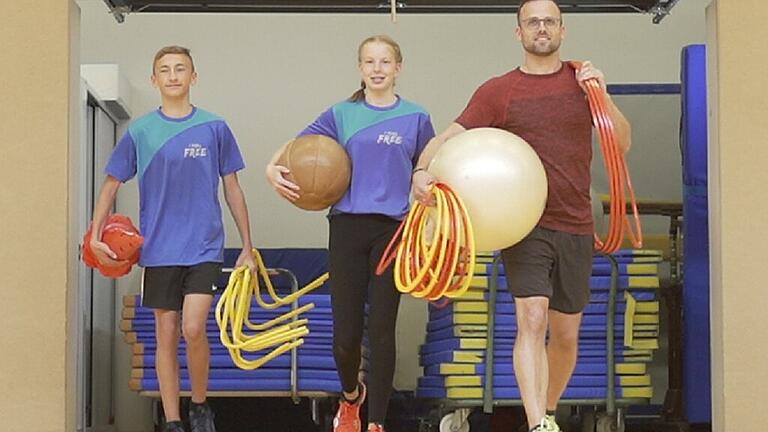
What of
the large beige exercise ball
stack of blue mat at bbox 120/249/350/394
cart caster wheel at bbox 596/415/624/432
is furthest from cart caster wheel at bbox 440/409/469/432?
the large beige exercise ball

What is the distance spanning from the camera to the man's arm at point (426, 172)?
6441mm

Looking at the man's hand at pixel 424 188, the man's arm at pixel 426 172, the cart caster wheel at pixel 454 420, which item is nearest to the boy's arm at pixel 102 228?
the man's arm at pixel 426 172

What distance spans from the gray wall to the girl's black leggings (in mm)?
3423

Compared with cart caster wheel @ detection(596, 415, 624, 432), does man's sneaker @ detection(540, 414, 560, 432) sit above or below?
above

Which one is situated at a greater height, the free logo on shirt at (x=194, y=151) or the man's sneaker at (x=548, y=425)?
the free logo on shirt at (x=194, y=151)

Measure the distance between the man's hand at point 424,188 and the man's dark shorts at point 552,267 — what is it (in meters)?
0.50

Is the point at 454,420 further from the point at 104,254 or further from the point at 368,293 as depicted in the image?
the point at 104,254

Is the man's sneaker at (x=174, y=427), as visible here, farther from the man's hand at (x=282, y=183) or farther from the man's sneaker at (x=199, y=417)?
the man's hand at (x=282, y=183)

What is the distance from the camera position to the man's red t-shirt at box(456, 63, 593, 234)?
6738mm

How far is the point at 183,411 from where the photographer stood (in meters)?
10.1

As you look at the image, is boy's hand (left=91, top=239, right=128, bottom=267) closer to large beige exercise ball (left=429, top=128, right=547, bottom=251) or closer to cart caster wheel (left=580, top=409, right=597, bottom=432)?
large beige exercise ball (left=429, top=128, right=547, bottom=251)

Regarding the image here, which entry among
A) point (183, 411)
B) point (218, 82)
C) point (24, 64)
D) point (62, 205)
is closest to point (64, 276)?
point (62, 205)

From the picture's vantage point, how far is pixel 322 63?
11055mm

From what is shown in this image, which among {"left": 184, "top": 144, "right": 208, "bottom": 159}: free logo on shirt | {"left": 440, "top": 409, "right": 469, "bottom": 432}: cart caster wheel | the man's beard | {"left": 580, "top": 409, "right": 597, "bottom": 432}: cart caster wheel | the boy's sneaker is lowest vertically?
{"left": 580, "top": 409, "right": 597, "bottom": 432}: cart caster wheel
